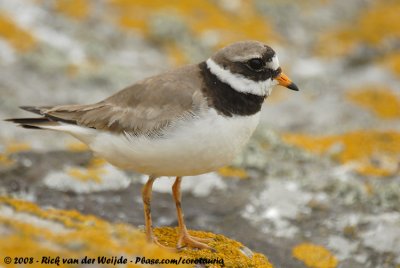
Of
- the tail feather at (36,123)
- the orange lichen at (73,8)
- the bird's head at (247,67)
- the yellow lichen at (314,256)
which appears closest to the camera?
the bird's head at (247,67)

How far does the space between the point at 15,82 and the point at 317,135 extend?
5232 millimetres

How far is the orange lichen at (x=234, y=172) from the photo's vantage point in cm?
816

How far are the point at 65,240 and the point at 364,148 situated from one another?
557cm

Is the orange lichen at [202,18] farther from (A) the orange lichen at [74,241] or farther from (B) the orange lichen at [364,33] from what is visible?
(A) the orange lichen at [74,241]

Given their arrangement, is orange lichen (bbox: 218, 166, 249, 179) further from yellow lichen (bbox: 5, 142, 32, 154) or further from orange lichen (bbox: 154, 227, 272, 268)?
yellow lichen (bbox: 5, 142, 32, 154)

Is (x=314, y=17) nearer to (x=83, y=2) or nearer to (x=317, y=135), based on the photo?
(x=317, y=135)

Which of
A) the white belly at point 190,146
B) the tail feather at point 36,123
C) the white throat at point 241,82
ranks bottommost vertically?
the tail feather at point 36,123

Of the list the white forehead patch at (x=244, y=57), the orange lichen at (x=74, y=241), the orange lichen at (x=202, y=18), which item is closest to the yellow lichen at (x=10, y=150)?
the orange lichen at (x=74, y=241)

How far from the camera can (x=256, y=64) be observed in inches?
238

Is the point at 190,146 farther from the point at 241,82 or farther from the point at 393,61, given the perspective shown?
the point at 393,61

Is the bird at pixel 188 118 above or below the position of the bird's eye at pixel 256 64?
below

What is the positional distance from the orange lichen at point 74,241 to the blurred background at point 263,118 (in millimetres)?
989

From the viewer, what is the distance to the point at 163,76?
6.34 meters

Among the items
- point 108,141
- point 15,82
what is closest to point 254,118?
point 108,141
